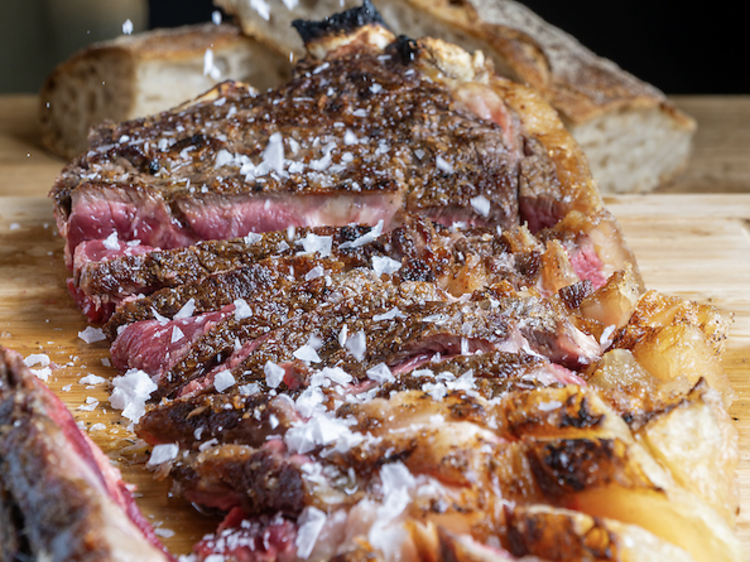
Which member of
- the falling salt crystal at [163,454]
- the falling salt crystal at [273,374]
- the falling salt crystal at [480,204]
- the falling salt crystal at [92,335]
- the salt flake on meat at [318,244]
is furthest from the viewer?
the falling salt crystal at [480,204]

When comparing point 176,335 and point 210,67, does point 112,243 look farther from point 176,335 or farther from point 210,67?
point 210,67

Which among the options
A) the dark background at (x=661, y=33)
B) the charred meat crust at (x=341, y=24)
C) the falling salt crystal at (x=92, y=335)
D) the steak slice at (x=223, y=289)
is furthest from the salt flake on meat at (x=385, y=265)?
the dark background at (x=661, y=33)

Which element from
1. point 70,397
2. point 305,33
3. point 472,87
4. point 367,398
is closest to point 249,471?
point 367,398

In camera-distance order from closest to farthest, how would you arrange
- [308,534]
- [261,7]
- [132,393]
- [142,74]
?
1. [308,534]
2. [132,393]
3. [142,74]
4. [261,7]

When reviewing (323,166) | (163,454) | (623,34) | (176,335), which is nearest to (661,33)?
(623,34)

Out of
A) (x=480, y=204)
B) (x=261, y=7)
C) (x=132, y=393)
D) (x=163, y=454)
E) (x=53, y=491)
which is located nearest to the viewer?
(x=53, y=491)

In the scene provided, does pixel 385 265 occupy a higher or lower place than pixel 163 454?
higher

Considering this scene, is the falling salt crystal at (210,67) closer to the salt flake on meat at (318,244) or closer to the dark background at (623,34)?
the dark background at (623,34)

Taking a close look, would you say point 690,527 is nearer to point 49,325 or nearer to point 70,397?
point 70,397

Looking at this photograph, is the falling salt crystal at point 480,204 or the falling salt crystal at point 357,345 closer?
the falling salt crystal at point 357,345
